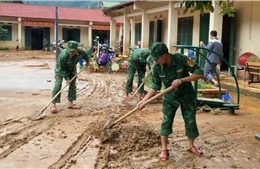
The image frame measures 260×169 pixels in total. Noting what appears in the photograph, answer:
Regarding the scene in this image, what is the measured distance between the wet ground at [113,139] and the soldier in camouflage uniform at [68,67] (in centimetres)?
28

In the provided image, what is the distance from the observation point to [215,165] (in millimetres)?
4176

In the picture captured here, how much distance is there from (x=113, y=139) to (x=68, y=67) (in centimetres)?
267

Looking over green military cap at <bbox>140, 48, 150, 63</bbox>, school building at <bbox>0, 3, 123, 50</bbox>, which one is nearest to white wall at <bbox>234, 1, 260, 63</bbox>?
green military cap at <bbox>140, 48, 150, 63</bbox>

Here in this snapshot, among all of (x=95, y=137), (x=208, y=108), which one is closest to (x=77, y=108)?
(x=95, y=137)

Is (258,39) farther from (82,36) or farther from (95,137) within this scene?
(82,36)

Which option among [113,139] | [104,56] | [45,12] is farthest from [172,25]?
[45,12]

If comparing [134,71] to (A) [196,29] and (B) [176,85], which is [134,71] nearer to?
(B) [176,85]

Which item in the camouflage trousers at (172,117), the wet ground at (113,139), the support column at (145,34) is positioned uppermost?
the support column at (145,34)

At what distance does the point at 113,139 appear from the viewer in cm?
506

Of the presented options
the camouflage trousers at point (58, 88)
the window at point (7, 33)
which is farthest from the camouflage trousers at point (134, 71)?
the window at point (7, 33)

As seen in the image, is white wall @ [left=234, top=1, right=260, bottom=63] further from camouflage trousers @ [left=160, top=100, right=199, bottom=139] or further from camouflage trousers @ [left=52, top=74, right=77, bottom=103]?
camouflage trousers @ [left=160, top=100, right=199, bottom=139]

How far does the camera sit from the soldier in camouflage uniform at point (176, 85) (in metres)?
4.12

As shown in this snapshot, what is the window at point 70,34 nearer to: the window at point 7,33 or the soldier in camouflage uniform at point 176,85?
the window at point 7,33

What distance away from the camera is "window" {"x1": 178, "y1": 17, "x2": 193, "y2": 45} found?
15.1 metres
